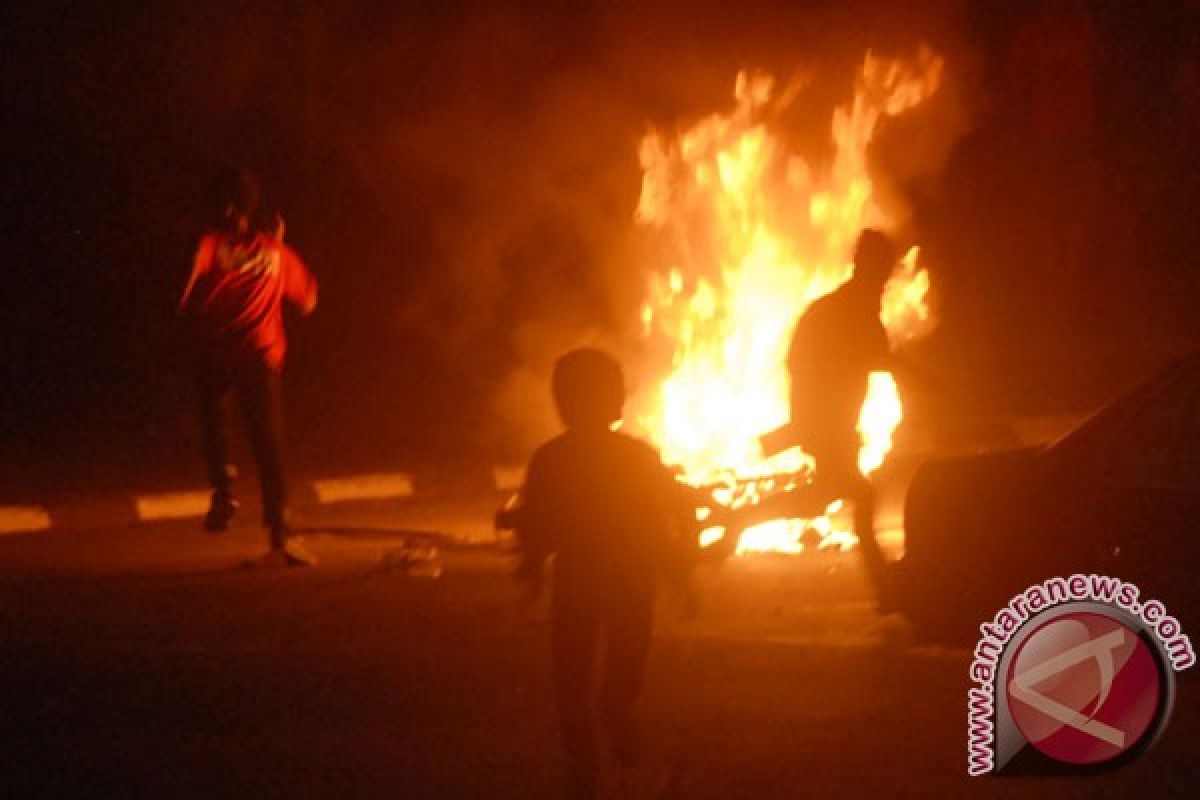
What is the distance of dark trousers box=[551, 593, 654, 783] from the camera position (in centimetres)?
720

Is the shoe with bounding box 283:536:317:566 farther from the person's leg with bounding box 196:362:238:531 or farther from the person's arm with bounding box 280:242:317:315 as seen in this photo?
the person's arm with bounding box 280:242:317:315

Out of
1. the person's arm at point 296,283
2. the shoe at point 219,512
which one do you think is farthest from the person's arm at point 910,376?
the shoe at point 219,512

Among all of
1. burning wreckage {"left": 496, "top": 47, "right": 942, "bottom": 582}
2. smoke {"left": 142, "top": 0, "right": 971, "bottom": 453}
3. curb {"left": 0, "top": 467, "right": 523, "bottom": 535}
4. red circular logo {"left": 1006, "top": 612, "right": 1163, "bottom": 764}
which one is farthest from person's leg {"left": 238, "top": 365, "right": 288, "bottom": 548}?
smoke {"left": 142, "top": 0, "right": 971, "bottom": 453}

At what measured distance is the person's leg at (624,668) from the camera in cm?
727

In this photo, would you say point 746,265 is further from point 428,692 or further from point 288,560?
point 428,692

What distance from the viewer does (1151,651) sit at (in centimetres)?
804

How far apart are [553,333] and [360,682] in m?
15.0

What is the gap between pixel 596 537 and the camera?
7.21m

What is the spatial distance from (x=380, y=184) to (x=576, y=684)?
1714cm

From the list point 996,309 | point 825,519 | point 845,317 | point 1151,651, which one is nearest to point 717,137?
point 825,519

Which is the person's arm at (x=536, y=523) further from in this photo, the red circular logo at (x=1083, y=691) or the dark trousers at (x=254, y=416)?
the dark trousers at (x=254, y=416)

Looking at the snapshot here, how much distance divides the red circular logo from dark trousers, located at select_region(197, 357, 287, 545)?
5974 millimetres

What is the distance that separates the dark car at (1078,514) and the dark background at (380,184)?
10385 mm

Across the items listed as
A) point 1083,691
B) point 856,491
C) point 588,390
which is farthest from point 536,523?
point 856,491
